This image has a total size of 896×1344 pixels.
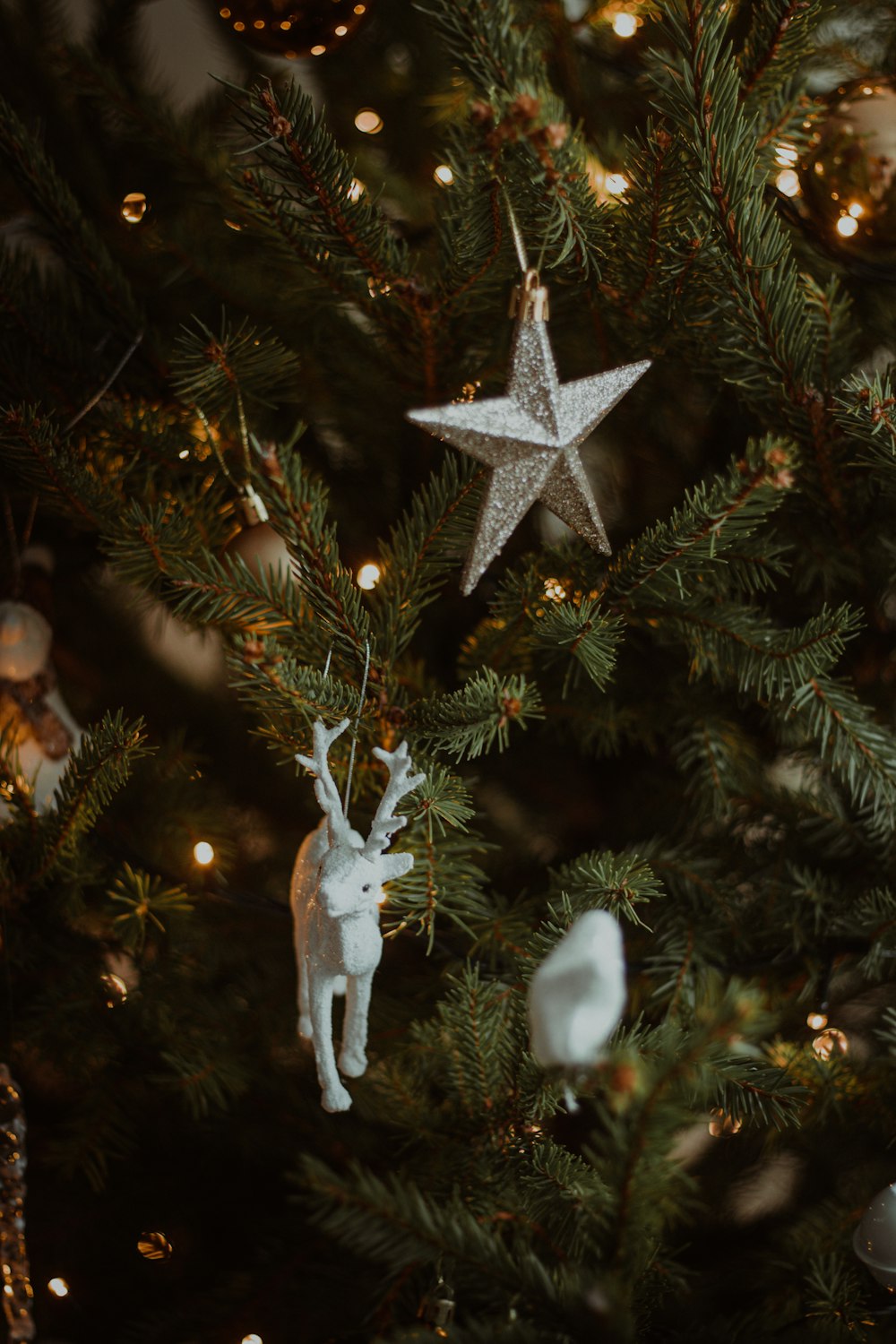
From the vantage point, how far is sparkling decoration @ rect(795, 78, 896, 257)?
2.12 ft

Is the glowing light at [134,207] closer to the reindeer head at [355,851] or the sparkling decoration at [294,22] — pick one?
the sparkling decoration at [294,22]

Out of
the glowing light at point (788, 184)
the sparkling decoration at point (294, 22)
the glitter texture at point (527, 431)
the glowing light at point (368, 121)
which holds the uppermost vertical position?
the sparkling decoration at point (294, 22)

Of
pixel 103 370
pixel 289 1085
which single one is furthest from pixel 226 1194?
pixel 103 370

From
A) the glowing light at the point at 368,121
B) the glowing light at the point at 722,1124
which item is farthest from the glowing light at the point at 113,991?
the glowing light at the point at 368,121

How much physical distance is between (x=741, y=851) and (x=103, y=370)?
63 cm

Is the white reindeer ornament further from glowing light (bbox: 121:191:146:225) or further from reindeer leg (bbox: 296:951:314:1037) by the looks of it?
glowing light (bbox: 121:191:146:225)

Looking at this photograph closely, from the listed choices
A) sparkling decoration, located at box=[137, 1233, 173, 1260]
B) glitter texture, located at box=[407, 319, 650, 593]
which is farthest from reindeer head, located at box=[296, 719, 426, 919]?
sparkling decoration, located at box=[137, 1233, 173, 1260]

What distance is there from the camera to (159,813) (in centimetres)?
89

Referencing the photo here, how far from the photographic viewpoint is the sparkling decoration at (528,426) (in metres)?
0.55

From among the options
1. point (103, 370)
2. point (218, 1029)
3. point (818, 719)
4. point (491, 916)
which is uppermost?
point (103, 370)

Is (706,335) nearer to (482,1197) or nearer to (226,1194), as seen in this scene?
(482,1197)

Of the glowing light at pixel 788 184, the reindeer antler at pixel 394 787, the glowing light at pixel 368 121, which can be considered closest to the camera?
the reindeer antler at pixel 394 787

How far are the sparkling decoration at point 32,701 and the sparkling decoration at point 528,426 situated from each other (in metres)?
0.44

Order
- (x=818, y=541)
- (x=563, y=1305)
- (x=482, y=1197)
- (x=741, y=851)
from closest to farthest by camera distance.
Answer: (x=563, y=1305)
(x=482, y=1197)
(x=818, y=541)
(x=741, y=851)
